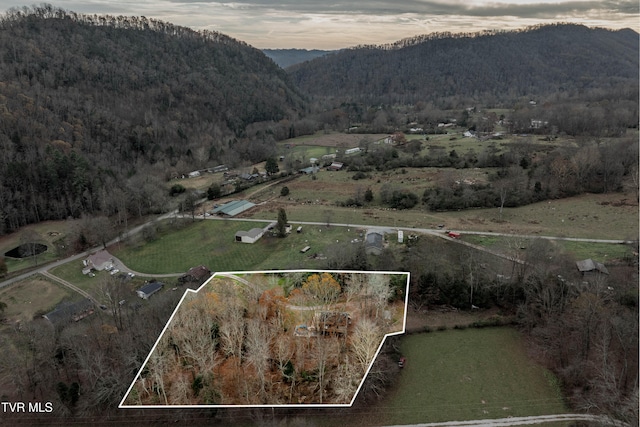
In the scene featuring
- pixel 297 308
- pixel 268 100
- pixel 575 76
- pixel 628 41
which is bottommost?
pixel 297 308

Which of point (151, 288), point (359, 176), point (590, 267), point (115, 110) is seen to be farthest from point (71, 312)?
point (115, 110)

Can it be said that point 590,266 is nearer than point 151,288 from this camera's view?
Yes

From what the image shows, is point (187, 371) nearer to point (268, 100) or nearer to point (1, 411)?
point (1, 411)

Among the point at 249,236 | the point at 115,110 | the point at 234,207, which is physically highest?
the point at 115,110

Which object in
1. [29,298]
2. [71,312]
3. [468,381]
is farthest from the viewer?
[29,298]

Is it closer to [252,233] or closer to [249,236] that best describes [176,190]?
[252,233]

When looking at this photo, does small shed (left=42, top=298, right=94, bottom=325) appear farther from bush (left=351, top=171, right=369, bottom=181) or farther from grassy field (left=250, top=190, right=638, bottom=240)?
bush (left=351, top=171, right=369, bottom=181)

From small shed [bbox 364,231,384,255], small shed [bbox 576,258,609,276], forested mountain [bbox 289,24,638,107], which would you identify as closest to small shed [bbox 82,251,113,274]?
small shed [bbox 364,231,384,255]

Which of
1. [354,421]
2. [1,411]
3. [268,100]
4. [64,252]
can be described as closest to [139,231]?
[64,252]
